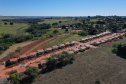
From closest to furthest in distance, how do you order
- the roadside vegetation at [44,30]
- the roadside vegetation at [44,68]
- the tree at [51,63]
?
the roadside vegetation at [44,68] < the tree at [51,63] < the roadside vegetation at [44,30]

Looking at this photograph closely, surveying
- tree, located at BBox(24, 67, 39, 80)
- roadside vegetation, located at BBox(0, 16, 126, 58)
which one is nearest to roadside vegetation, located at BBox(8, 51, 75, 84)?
tree, located at BBox(24, 67, 39, 80)

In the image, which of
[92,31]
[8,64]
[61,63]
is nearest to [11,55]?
[8,64]

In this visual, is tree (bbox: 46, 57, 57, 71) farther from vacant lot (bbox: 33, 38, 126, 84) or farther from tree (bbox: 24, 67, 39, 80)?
tree (bbox: 24, 67, 39, 80)

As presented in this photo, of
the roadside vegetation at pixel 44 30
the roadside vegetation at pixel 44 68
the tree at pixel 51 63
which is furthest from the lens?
the roadside vegetation at pixel 44 30

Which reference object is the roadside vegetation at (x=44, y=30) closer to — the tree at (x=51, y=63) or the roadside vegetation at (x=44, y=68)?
the roadside vegetation at (x=44, y=68)

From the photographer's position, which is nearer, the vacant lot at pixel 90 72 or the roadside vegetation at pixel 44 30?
the vacant lot at pixel 90 72

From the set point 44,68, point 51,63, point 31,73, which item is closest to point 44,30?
point 44,68

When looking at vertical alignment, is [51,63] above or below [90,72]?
above

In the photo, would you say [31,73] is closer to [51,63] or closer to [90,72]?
[51,63]

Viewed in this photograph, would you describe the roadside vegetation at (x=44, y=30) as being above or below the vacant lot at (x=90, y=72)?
above

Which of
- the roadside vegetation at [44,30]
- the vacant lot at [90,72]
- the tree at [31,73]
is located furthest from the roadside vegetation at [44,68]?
the roadside vegetation at [44,30]
